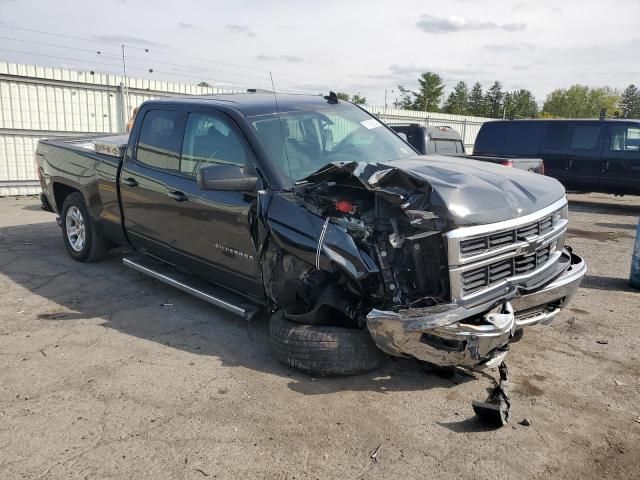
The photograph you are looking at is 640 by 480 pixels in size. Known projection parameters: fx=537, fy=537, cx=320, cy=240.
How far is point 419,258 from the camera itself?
11.0ft

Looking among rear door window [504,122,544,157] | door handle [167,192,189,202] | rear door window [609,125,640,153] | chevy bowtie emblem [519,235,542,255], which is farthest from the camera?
rear door window [504,122,544,157]

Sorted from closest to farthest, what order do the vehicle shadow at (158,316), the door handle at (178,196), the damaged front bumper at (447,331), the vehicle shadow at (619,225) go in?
the damaged front bumper at (447,331) → the vehicle shadow at (158,316) → the door handle at (178,196) → the vehicle shadow at (619,225)

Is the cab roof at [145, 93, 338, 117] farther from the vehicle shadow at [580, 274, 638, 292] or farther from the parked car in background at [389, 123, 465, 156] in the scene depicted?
the parked car in background at [389, 123, 465, 156]

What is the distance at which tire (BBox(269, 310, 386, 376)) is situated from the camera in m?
3.66

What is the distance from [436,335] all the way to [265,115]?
92.9 inches

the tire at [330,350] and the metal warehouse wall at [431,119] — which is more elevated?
the metal warehouse wall at [431,119]

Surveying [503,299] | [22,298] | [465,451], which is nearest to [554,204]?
[503,299]

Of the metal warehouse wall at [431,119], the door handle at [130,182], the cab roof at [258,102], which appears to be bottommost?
the door handle at [130,182]

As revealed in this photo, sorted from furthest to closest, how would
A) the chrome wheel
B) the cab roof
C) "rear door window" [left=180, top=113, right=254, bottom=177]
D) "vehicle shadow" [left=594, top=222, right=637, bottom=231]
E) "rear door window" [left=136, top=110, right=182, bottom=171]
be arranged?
"vehicle shadow" [left=594, top=222, right=637, bottom=231] < the chrome wheel < "rear door window" [left=136, top=110, right=182, bottom=171] < the cab roof < "rear door window" [left=180, top=113, right=254, bottom=177]

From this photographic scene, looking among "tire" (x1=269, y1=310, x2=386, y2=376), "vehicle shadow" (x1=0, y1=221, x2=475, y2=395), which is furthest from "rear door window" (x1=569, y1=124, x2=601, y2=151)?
"tire" (x1=269, y1=310, x2=386, y2=376)

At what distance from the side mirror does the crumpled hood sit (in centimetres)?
52

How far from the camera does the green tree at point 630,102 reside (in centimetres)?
7915

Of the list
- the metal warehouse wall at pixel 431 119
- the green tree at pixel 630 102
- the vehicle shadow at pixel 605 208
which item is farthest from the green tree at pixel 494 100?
the vehicle shadow at pixel 605 208

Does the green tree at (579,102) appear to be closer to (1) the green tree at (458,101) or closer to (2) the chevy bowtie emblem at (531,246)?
(1) the green tree at (458,101)
